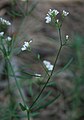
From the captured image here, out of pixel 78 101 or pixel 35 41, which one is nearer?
pixel 78 101

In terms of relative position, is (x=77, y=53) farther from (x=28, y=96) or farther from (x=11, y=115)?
(x=11, y=115)

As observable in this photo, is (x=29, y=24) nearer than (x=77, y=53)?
No

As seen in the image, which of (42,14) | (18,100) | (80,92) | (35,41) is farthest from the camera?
(42,14)

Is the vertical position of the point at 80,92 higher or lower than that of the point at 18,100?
lower

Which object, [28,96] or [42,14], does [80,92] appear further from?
[42,14]

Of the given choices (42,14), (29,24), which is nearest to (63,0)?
(42,14)

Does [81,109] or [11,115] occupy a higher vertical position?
[11,115]

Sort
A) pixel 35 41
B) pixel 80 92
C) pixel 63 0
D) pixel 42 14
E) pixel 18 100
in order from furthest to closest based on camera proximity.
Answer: pixel 63 0, pixel 42 14, pixel 35 41, pixel 80 92, pixel 18 100

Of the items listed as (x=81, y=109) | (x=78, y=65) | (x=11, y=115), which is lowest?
(x=81, y=109)

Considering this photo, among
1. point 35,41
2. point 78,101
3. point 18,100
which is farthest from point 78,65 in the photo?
point 35,41
